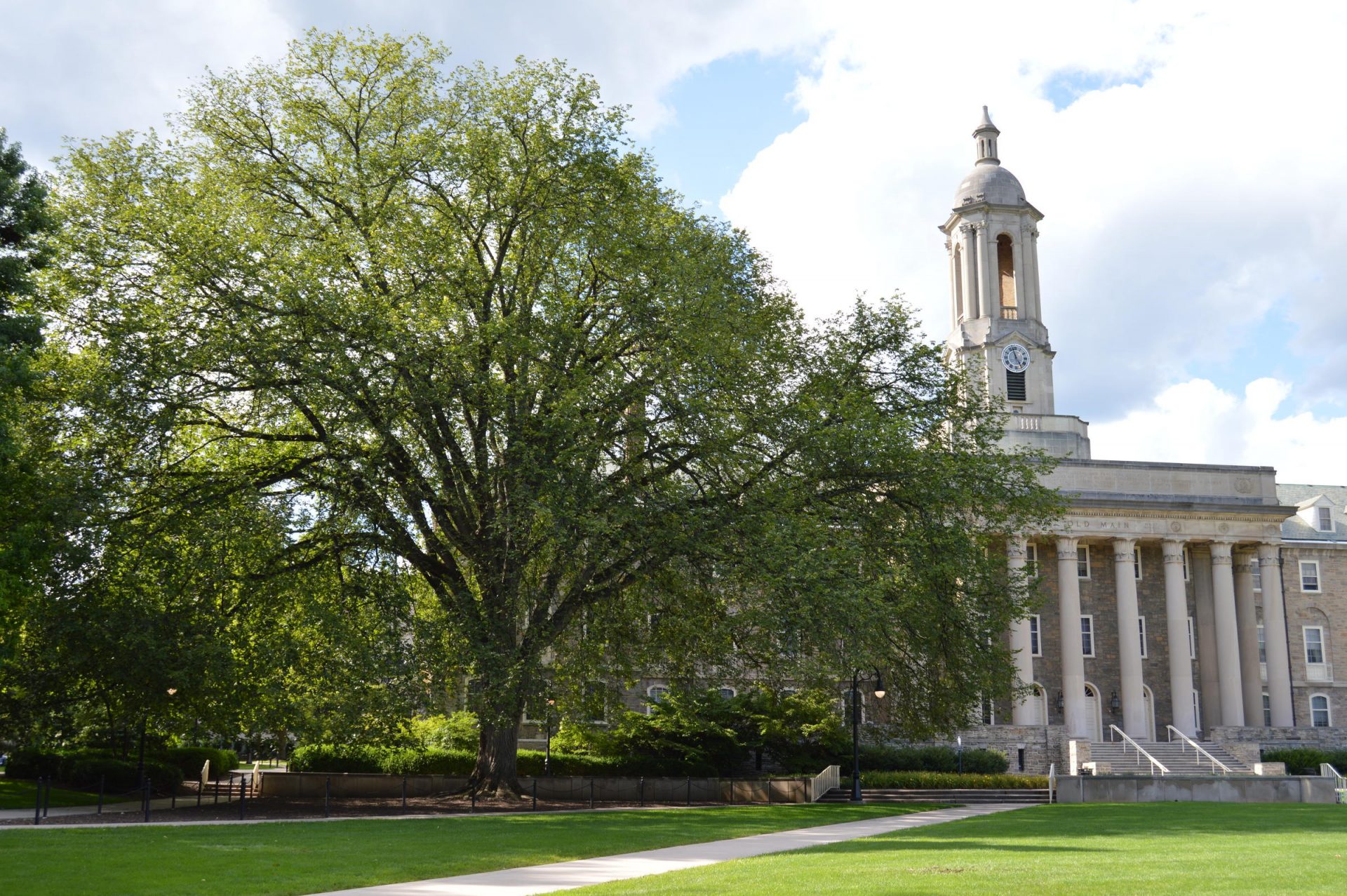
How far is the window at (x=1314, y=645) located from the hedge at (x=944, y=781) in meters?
28.9

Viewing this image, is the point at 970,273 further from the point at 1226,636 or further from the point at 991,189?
the point at 1226,636

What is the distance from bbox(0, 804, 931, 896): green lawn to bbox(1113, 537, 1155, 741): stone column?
1247 inches

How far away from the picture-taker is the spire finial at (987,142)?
64188 millimetres

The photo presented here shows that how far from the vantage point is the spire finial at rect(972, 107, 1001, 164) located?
211 feet

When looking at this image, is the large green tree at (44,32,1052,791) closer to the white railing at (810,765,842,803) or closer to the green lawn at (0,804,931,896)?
the green lawn at (0,804,931,896)

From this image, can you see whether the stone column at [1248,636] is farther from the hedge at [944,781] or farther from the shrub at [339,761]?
the shrub at [339,761]

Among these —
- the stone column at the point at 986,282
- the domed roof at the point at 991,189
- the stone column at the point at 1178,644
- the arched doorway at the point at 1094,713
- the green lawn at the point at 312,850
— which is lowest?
the green lawn at the point at 312,850

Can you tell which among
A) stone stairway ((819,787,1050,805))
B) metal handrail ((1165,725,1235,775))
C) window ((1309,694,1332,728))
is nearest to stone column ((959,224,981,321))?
metal handrail ((1165,725,1235,775))

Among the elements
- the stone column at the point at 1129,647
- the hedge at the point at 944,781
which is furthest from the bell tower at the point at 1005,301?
the hedge at the point at 944,781

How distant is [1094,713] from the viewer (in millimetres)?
54188

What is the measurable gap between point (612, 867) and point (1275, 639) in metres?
47.4

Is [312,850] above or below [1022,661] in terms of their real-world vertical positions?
below

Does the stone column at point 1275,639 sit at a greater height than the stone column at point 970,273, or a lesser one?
lesser

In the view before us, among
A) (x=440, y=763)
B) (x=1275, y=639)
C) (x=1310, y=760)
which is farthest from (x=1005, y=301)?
(x=440, y=763)
